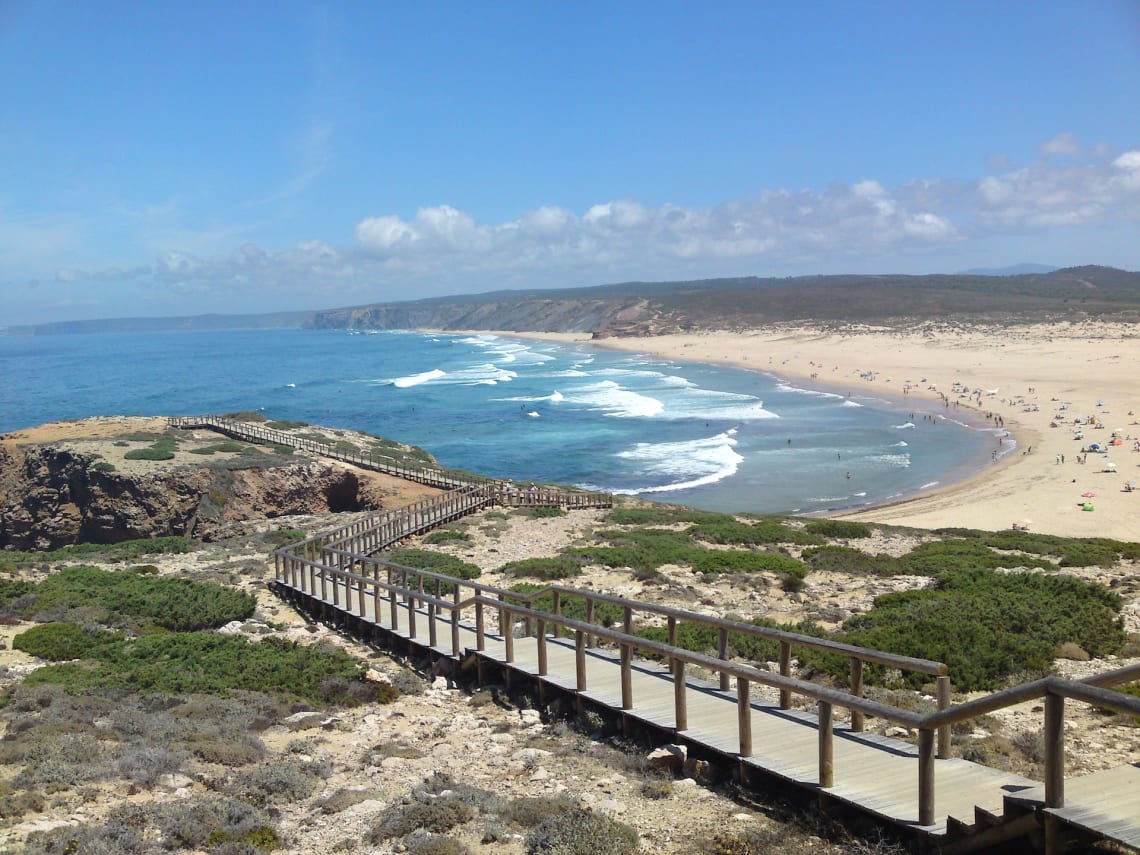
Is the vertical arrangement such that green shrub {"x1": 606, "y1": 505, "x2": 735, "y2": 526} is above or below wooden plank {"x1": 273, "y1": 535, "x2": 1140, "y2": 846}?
below

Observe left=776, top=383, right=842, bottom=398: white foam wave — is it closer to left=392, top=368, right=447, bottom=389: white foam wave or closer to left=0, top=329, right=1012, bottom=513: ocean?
left=0, top=329, right=1012, bottom=513: ocean

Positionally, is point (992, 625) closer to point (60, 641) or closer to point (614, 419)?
point (60, 641)

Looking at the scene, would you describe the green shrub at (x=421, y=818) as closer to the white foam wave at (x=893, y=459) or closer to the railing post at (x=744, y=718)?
the railing post at (x=744, y=718)

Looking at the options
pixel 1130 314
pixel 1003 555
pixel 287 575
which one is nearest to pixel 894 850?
→ pixel 287 575

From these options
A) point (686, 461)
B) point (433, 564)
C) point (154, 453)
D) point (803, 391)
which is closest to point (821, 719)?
point (433, 564)

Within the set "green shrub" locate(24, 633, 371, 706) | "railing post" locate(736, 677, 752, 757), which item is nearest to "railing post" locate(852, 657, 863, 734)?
"railing post" locate(736, 677, 752, 757)

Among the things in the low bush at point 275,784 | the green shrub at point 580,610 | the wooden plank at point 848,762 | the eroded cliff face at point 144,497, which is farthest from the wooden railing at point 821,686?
the eroded cliff face at point 144,497
